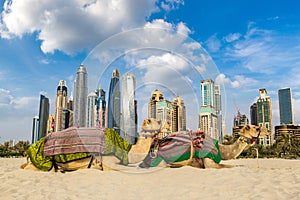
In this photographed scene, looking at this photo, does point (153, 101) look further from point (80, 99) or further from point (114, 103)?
point (80, 99)

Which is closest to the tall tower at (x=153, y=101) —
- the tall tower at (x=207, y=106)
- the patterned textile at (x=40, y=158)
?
the tall tower at (x=207, y=106)

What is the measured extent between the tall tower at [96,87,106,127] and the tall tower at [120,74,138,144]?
1.34 feet

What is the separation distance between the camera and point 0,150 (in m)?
31.2

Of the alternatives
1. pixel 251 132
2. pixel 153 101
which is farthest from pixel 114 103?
pixel 251 132

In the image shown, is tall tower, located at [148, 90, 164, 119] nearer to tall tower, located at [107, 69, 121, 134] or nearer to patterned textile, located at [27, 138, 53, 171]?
tall tower, located at [107, 69, 121, 134]

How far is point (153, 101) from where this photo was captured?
545cm

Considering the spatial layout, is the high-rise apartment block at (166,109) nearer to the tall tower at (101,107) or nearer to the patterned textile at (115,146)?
the tall tower at (101,107)

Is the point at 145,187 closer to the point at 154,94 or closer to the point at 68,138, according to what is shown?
the point at 154,94

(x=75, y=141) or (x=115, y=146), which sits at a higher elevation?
(x=75, y=141)

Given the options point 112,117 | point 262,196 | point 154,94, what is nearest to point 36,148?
point 112,117

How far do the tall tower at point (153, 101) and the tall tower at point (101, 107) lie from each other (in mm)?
927

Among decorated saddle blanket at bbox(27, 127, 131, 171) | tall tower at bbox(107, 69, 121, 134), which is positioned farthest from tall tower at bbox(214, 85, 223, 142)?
decorated saddle blanket at bbox(27, 127, 131, 171)

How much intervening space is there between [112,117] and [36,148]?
3.51 meters

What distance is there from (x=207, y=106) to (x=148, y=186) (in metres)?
1.93
